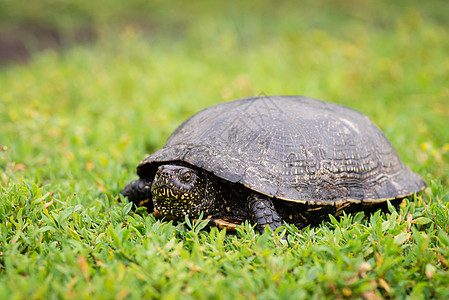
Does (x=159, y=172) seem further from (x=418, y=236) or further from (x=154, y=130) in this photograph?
(x=154, y=130)

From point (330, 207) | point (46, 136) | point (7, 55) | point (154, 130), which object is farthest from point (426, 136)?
point (7, 55)

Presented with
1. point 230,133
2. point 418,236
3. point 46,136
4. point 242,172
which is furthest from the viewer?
point 46,136

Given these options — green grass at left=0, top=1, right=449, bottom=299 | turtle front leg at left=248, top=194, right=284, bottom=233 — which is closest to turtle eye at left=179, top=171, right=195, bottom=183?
green grass at left=0, top=1, right=449, bottom=299

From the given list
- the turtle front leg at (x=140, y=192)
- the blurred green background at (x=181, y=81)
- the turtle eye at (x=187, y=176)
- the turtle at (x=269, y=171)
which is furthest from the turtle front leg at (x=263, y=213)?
the blurred green background at (x=181, y=81)

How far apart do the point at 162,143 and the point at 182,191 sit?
2062mm

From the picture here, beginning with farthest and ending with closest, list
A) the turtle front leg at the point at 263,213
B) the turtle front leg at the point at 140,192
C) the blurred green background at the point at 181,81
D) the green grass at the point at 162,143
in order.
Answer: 1. the blurred green background at the point at 181,81
2. the turtle front leg at the point at 140,192
3. the turtle front leg at the point at 263,213
4. the green grass at the point at 162,143

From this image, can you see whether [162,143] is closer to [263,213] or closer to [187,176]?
[187,176]

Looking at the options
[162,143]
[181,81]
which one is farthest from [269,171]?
[181,81]

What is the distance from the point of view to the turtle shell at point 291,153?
2.50 m

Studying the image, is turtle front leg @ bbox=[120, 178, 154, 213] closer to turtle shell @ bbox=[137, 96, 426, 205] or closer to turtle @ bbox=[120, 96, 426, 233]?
turtle @ bbox=[120, 96, 426, 233]

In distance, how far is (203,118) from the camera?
9.91 feet

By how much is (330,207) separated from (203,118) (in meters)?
1.27

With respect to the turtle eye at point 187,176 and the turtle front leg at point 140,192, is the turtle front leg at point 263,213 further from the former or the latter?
the turtle front leg at point 140,192

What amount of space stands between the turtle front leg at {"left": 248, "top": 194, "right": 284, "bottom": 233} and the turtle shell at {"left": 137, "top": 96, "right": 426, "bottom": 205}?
104mm
